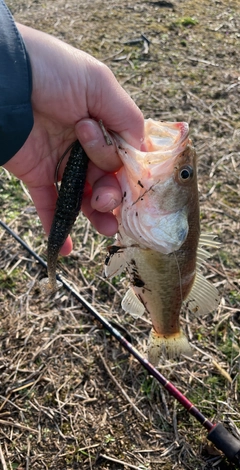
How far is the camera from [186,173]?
232 centimetres

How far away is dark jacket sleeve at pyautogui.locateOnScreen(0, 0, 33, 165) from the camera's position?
223cm

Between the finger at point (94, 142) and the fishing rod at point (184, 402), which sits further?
the fishing rod at point (184, 402)

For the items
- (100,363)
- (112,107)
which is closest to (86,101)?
(112,107)

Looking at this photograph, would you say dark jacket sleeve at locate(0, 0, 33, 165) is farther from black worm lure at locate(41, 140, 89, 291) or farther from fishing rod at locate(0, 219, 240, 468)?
fishing rod at locate(0, 219, 240, 468)

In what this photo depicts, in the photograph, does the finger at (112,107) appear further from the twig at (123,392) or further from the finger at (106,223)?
the twig at (123,392)

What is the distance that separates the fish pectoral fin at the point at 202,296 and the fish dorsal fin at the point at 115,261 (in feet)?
1.64

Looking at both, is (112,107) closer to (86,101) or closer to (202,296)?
(86,101)

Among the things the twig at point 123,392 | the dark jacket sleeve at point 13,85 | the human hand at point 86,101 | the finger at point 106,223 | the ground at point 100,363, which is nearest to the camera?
the dark jacket sleeve at point 13,85

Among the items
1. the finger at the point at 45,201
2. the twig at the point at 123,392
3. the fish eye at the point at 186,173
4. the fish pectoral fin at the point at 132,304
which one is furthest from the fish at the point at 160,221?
the twig at the point at 123,392

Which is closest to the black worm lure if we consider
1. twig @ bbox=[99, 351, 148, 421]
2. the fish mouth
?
Answer: the fish mouth

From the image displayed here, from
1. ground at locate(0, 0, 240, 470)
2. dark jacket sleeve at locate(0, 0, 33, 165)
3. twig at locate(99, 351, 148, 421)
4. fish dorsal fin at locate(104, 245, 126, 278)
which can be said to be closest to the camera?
dark jacket sleeve at locate(0, 0, 33, 165)

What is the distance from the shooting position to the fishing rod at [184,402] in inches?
115

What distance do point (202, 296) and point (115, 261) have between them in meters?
0.63

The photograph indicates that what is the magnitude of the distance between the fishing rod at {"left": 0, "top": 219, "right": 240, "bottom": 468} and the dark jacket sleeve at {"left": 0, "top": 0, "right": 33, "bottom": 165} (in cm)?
169
